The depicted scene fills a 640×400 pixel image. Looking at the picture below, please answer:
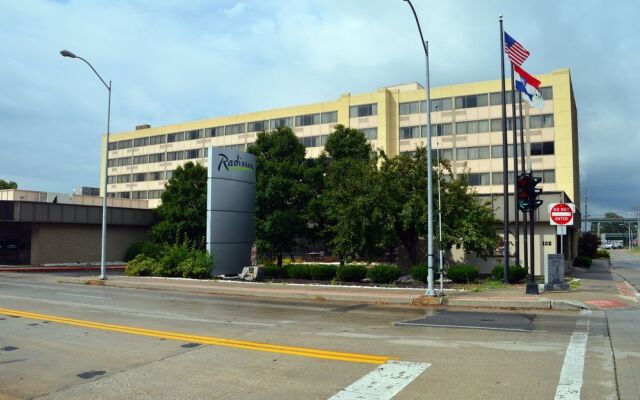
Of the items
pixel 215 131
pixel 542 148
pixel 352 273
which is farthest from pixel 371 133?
pixel 352 273

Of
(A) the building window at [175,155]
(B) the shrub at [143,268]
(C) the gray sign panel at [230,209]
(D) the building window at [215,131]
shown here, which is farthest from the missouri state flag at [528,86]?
(A) the building window at [175,155]

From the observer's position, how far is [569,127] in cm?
5872

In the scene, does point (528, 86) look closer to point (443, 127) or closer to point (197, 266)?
point (197, 266)

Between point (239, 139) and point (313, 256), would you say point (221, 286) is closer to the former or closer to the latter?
point (313, 256)

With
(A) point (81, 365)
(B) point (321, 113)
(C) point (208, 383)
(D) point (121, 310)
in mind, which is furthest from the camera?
(B) point (321, 113)

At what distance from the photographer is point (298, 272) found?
26688mm

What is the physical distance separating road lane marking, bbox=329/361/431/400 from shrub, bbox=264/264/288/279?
782 inches

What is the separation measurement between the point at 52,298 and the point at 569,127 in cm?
5629

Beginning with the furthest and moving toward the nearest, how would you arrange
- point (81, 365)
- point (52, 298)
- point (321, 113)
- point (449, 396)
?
point (321, 113)
point (52, 298)
point (81, 365)
point (449, 396)

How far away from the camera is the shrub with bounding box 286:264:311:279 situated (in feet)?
87.0

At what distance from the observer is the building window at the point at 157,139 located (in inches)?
3527

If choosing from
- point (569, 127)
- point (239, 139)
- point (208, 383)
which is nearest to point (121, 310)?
point (208, 383)

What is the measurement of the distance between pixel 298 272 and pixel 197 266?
5.65m

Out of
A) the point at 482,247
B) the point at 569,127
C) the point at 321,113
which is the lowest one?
the point at 482,247
